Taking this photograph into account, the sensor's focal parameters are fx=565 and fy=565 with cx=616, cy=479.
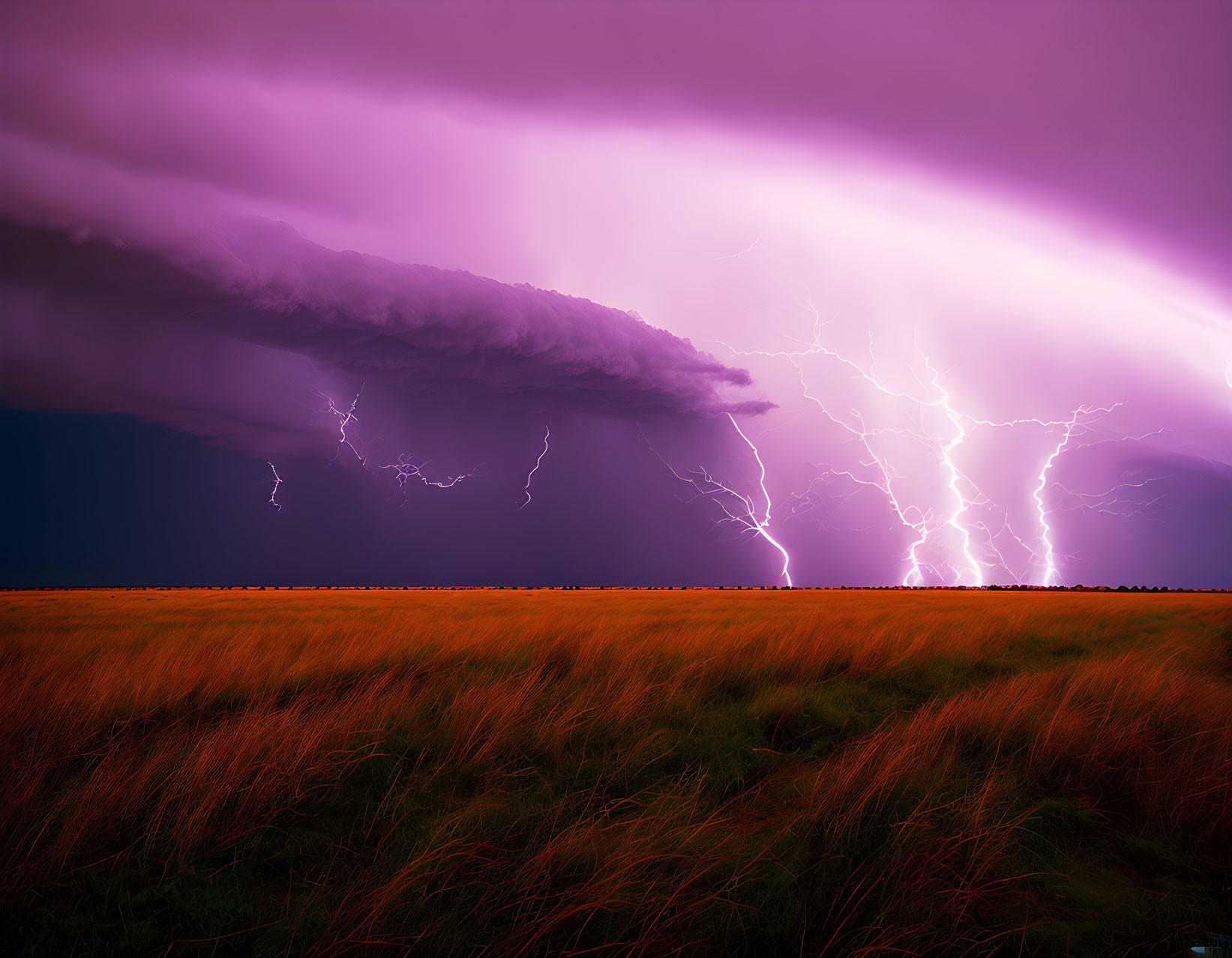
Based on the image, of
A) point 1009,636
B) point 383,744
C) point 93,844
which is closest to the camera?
A: point 93,844

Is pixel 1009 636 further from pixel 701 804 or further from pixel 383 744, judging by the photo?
pixel 383 744

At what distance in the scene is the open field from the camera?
6.88ft

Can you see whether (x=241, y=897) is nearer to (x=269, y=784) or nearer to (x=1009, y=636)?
(x=269, y=784)

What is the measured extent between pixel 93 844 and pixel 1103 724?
226 inches

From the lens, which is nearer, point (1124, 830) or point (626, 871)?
point (626, 871)

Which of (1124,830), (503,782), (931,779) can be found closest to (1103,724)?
(1124,830)

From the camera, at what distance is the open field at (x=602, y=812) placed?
82.6 inches

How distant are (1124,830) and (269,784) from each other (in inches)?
175

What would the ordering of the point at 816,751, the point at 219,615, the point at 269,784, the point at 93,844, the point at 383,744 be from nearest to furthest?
the point at 93,844, the point at 269,784, the point at 383,744, the point at 816,751, the point at 219,615

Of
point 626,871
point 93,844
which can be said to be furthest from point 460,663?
point 626,871

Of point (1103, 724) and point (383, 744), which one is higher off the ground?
point (1103, 724)

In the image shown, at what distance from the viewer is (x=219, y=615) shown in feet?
53.1

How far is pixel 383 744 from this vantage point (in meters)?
3.49

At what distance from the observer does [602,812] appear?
2.79 metres
